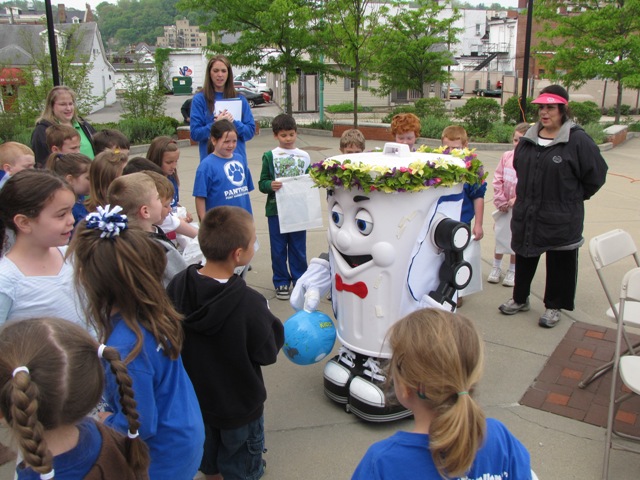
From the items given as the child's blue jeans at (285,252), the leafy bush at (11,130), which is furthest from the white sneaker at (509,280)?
the leafy bush at (11,130)

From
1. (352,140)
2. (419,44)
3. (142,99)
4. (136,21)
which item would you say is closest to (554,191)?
(352,140)

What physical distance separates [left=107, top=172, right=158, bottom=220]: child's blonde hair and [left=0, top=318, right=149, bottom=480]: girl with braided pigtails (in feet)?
4.58

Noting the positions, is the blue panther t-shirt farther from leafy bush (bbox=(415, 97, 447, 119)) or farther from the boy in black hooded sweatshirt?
leafy bush (bbox=(415, 97, 447, 119))

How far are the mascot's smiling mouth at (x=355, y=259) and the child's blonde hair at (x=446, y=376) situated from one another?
1668 millimetres

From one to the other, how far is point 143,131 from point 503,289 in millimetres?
10909

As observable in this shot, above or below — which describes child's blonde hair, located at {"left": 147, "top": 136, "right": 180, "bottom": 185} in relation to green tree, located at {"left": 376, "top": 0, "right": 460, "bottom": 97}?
below

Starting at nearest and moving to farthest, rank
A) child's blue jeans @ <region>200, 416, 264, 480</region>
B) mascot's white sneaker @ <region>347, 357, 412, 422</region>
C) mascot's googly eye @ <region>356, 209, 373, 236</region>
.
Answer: child's blue jeans @ <region>200, 416, 264, 480</region>, mascot's googly eye @ <region>356, 209, 373, 236</region>, mascot's white sneaker @ <region>347, 357, 412, 422</region>

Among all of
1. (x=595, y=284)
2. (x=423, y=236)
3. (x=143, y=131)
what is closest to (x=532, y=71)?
(x=143, y=131)

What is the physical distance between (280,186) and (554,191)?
2135 mm

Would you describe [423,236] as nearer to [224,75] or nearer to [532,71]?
[224,75]

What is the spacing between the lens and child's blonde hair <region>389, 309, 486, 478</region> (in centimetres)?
136

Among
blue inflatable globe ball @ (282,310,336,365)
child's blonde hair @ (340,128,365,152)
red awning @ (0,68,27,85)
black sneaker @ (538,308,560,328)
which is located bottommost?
black sneaker @ (538,308,560,328)

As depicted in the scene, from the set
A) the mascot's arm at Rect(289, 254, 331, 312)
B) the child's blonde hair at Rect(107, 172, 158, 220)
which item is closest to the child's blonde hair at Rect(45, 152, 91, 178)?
the child's blonde hair at Rect(107, 172, 158, 220)

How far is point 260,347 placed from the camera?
7.73ft
